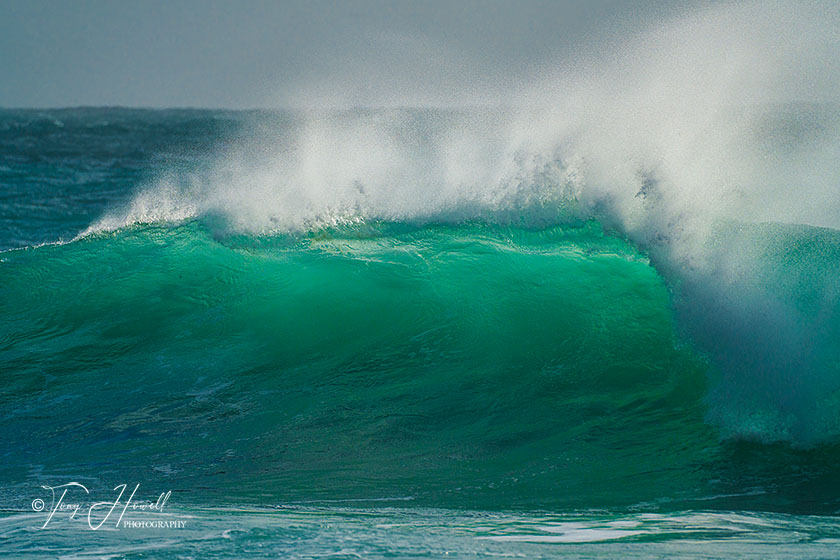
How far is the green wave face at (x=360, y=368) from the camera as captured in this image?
443 cm

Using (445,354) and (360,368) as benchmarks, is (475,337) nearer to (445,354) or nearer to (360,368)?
(445,354)

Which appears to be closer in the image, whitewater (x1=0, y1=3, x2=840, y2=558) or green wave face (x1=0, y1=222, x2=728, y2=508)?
whitewater (x1=0, y1=3, x2=840, y2=558)

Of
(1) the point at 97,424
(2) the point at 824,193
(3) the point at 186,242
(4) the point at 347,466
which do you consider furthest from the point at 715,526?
(3) the point at 186,242

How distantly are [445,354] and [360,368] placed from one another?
0.65m

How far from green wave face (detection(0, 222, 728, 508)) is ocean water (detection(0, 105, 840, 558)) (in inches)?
1.0

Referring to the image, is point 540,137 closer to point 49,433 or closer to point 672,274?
point 672,274

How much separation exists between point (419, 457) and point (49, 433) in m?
2.43

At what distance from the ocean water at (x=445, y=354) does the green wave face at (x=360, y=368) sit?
0.02 meters

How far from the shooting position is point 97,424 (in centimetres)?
513

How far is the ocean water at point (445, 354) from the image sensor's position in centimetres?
368

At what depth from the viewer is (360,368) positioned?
5785 mm

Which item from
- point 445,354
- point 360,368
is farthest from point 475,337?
point 360,368

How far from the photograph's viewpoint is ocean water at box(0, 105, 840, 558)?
3676 mm

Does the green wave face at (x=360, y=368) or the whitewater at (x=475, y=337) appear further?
the green wave face at (x=360, y=368)
